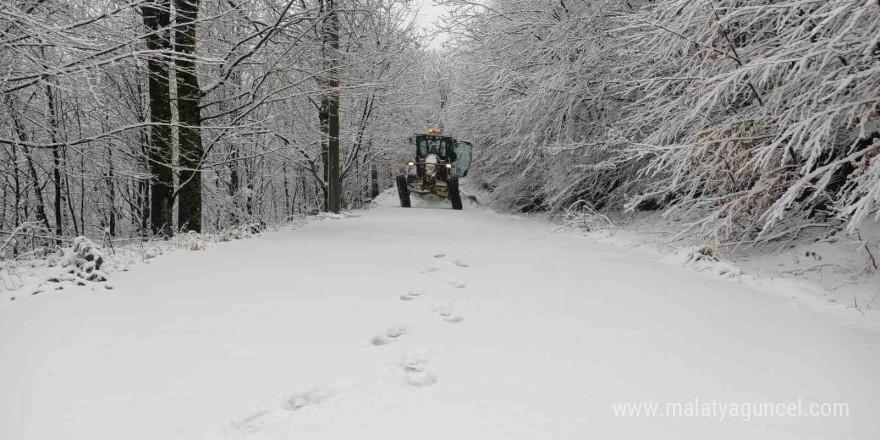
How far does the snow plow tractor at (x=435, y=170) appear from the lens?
12625mm

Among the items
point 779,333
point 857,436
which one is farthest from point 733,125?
point 857,436

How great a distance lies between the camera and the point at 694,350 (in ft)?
6.94

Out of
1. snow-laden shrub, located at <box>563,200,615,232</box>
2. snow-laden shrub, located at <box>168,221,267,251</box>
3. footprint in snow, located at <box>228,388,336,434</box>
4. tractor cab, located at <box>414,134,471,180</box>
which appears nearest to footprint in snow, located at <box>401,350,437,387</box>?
footprint in snow, located at <box>228,388,336,434</box>

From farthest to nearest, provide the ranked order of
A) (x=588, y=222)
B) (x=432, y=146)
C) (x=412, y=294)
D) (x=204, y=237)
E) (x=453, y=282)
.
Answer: (x=432, y=146), (x=588, y=222), (x=204, y=237), (x=453, y=282), (x=412, y=294)

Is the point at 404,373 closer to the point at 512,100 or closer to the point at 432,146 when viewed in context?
the point at 512,100

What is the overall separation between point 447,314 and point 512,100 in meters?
6.93

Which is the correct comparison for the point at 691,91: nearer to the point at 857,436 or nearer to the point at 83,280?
the point at 857,436

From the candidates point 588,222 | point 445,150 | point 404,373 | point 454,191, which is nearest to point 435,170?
point 454,191

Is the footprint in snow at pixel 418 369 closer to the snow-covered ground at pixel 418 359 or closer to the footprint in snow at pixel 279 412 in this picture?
the snow-covered ground at pixel 418 359

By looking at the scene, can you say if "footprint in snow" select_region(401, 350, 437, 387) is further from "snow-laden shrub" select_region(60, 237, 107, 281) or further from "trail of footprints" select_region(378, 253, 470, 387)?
"snow-laden shrub" select_region(60, 237, 107, 281)

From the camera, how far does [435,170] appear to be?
1320 centimetres

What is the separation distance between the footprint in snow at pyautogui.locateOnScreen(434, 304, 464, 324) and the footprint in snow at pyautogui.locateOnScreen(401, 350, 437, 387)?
1.59 feet

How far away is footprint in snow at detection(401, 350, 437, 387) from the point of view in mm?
1771

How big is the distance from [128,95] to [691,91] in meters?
8.30
